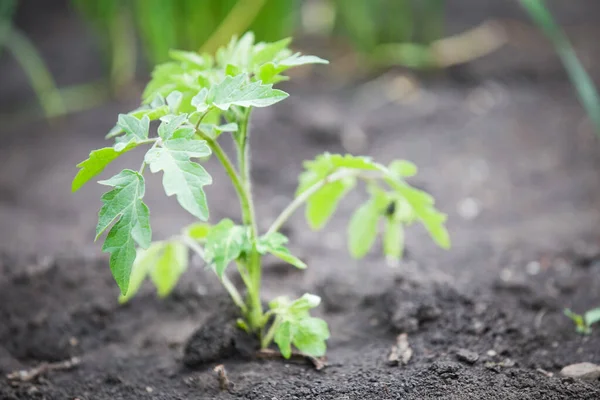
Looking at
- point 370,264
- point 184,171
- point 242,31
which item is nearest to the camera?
point 184,171

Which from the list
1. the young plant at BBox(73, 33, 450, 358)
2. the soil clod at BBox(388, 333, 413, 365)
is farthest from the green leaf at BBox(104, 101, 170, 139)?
the soil clod at BBox(388, 333, 413, 365)

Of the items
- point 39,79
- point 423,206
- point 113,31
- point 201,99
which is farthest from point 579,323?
point 39,79

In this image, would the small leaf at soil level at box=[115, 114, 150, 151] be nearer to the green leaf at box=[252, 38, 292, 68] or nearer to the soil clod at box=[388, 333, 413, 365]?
the green leaf at box=[252, 38, 292, 68]

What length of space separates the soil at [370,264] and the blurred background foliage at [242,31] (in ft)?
0.41

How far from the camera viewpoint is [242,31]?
2545 millimetres

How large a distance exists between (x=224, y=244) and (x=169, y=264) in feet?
1.04

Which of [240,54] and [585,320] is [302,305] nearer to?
[240,54]

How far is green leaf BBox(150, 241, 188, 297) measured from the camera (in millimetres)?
1315

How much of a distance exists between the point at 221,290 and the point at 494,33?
217cm

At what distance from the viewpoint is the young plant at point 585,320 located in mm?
1293

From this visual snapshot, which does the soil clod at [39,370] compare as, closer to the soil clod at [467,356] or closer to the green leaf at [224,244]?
the green leaf at [224,244]

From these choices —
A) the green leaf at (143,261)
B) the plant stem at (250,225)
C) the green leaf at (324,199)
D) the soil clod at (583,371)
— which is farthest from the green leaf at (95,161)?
the soil clod at (583,371)

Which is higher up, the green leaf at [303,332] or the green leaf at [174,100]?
the green leaf at [174,100]

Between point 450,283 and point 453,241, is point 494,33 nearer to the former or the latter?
point 453,241
